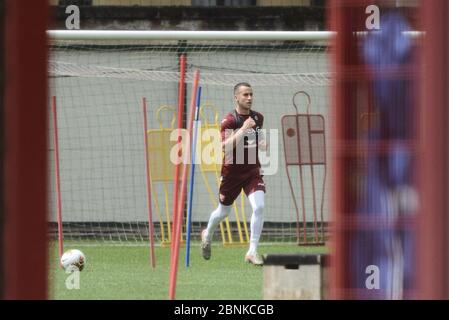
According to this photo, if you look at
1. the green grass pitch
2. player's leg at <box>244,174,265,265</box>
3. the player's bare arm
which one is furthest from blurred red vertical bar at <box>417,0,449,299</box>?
player's leg at <box>244,174,265,265</box>

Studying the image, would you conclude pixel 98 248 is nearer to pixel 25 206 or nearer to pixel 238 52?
pixel 238 52

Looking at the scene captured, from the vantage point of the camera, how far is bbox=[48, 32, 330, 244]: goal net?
16.7 metres

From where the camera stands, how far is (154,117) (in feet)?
56.4

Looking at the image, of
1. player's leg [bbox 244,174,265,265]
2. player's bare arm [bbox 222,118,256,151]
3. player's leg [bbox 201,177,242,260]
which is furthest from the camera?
player's leg [bbox 201,177,242,260]

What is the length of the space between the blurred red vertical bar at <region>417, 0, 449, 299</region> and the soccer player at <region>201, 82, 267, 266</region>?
917 centimetres

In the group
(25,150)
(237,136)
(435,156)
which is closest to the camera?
(25,150)

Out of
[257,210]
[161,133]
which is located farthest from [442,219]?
[161,133]

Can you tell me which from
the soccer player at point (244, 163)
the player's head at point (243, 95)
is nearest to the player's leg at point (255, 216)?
the soccer player at point (244, 163)

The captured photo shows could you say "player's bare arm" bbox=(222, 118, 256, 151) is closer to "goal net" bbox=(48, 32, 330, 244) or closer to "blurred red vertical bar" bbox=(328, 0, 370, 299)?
"goal net" bbox=(48, 32, 330, 244)

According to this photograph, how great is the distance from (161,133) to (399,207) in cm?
1171

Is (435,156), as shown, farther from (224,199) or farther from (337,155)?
(224,199)

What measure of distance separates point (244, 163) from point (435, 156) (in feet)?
31.9

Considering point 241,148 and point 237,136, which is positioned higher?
point 237,136

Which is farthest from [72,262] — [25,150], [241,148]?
[25,150]
